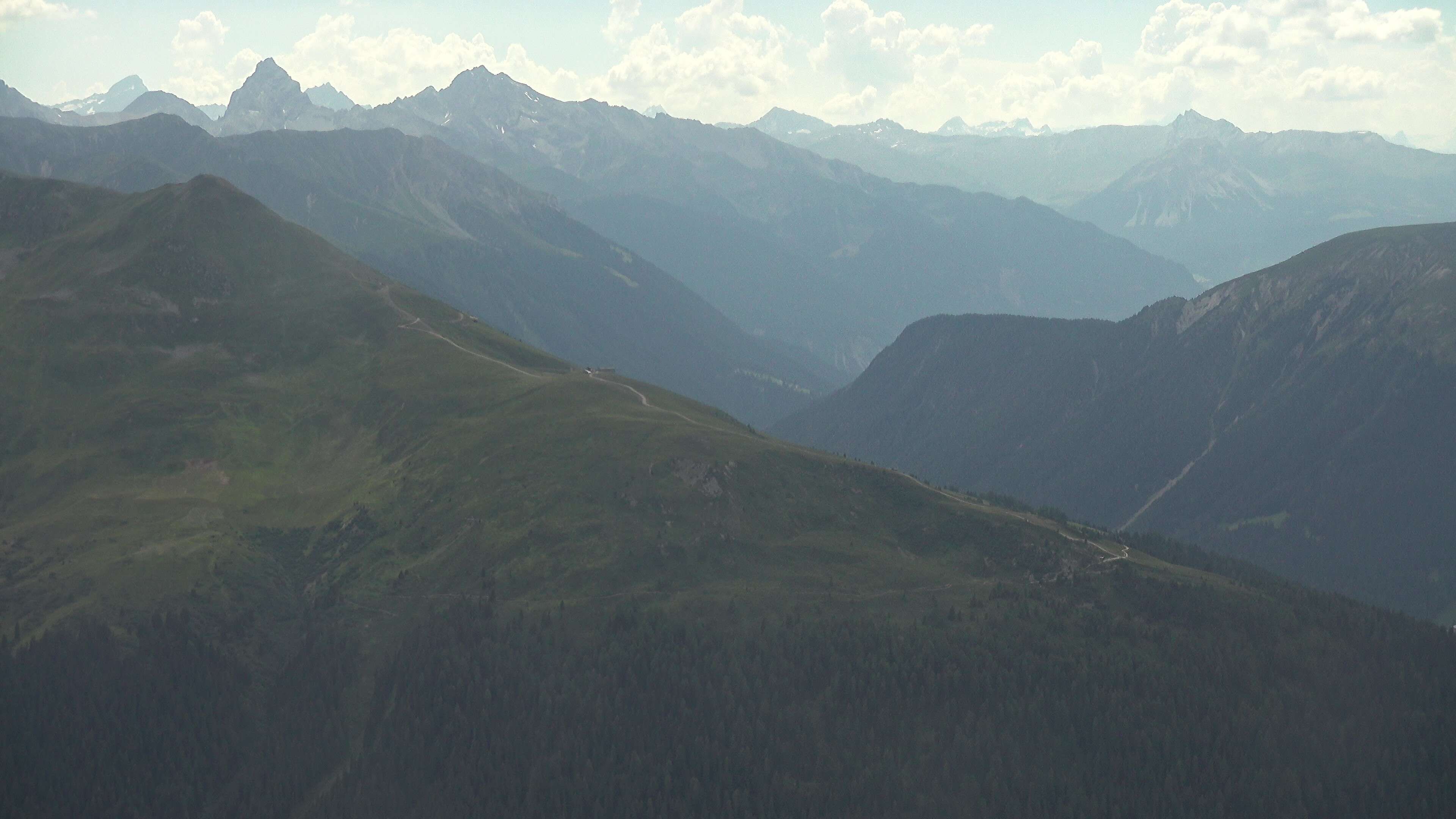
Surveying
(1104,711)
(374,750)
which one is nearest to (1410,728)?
(1104,711)

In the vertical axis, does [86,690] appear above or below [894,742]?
below

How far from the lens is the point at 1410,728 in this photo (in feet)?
633

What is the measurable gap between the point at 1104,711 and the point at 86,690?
163999mm

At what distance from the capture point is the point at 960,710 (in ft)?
636

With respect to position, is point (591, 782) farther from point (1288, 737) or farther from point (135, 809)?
point (1288, 737)

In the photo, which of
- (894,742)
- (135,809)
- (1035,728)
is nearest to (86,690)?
(135,809)

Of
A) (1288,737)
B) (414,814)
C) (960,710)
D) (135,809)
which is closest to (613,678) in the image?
(414,814)

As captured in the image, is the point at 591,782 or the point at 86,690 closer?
the point at 591,782

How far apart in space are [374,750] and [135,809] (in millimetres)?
35458

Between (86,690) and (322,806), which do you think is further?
(86,690)

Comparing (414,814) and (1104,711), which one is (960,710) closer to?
(1104,711)

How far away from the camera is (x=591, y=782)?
18262 centimetres

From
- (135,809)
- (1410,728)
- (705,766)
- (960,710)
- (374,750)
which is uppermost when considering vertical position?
(1410,728)

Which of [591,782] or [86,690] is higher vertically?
[591,782]
